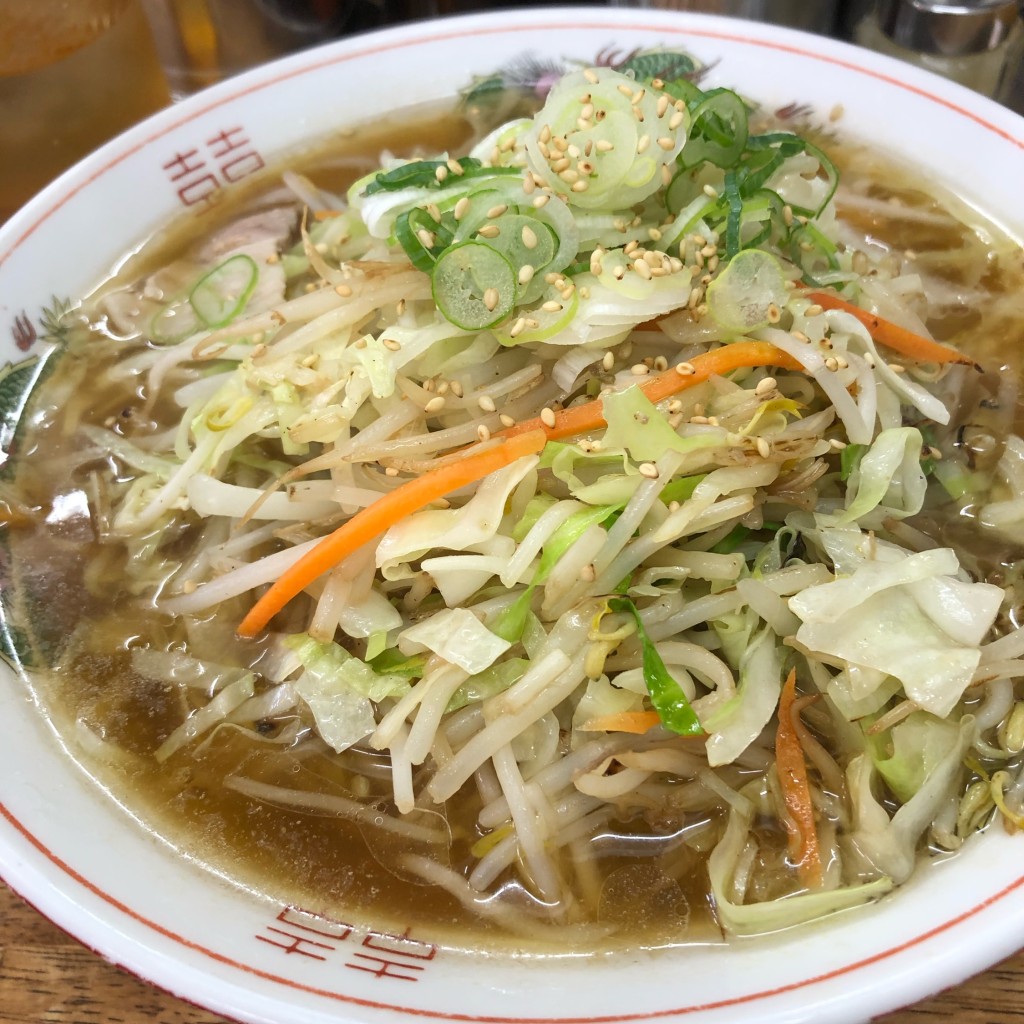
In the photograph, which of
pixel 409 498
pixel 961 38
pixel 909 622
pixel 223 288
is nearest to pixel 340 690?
pixel 409 498

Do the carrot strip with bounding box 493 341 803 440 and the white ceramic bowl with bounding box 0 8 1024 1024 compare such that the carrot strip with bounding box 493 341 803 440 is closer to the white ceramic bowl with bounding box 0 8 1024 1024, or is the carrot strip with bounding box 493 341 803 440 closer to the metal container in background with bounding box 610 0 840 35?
the white ceramic bowl with bounding box 0 8 1024 1024

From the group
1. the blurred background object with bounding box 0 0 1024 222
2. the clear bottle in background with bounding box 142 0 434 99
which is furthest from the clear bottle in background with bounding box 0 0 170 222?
the clear bottle in background with bounding box 142 0 434 99

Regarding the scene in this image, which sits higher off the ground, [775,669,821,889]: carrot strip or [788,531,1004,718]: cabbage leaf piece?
[788,531,1004,718]: cabbage leaf piece

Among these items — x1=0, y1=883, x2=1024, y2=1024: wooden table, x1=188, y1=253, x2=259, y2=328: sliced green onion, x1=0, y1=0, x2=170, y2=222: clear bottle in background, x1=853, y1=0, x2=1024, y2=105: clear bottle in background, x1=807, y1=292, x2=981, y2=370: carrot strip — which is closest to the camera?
x1=0, y1=883, x2=1024, y2=1024: wooden table

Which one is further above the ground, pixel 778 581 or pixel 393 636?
pixel 778 581

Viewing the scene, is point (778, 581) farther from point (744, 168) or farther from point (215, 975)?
point (215, 975)

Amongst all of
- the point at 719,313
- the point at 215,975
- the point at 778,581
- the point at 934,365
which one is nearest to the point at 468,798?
the point at 215,975
